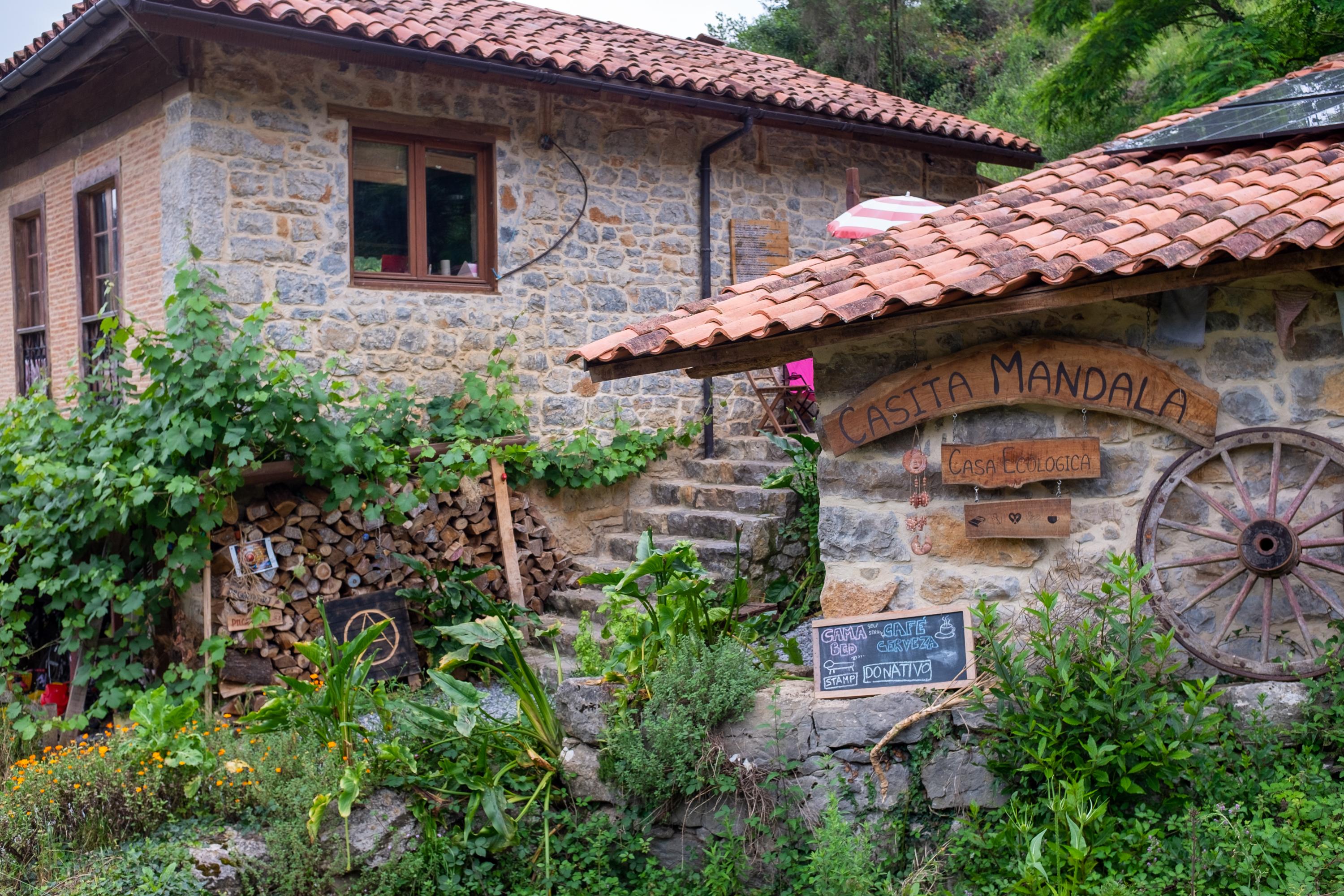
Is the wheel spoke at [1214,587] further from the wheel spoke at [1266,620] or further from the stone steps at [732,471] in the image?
the stone steps at [732,471]

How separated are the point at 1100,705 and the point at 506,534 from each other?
171 inches

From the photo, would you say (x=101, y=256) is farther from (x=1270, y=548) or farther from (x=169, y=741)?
(x=1270, y=548)

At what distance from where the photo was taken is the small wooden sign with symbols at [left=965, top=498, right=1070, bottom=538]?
4.54 metres

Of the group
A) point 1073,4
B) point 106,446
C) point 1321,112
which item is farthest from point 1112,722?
point 1073,4

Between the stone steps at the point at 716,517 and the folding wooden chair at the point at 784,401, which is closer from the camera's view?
the stone steps at the point at 716,517

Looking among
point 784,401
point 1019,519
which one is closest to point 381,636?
point 1019,519

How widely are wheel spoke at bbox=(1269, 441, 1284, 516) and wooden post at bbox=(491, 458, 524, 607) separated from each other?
4.53 m

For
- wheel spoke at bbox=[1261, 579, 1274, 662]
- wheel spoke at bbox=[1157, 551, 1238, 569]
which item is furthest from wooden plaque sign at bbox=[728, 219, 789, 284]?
wheel spoke at bbox=[1261, 579, 1274, 662]

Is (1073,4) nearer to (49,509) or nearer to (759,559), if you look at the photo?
(759,559)

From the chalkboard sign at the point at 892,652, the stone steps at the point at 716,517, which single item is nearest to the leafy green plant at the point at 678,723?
the chalkboard sign at the point at 892,652

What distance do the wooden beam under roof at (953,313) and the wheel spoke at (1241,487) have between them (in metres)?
0.71

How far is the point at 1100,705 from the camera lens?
397 cm

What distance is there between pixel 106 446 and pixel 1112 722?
5.43 meters

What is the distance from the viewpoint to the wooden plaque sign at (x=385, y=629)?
6539 millimetres
